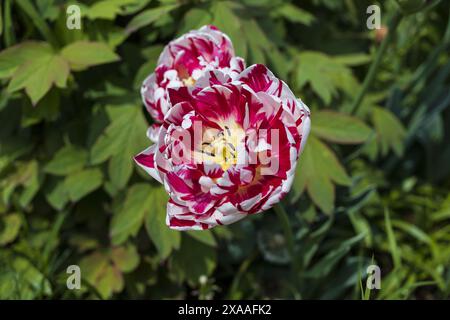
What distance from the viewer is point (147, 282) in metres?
1.98

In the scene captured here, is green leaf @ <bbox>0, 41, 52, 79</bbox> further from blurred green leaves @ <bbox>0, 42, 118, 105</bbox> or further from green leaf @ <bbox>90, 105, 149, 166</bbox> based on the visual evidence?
green leaf @ <bbox>90, 105, 149, 166</bbox>

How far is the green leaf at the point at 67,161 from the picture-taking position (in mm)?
1857

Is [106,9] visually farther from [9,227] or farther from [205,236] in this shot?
[9,227]

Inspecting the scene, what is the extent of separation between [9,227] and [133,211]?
51 cm

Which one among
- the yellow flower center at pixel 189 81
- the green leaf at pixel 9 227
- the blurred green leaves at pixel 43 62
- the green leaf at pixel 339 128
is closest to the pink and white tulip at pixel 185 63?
the yellow flower center at pixel 189 81

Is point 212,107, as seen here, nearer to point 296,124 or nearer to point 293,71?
point 296,124

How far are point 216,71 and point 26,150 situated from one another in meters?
0.93

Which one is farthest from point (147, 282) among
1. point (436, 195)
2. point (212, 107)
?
point (436, 195)

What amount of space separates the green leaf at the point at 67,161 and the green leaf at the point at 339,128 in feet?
2.24

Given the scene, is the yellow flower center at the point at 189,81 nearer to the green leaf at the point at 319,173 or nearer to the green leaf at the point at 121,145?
the green leaf at the point at 121,145

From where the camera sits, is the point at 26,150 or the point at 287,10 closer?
the point at 26,150

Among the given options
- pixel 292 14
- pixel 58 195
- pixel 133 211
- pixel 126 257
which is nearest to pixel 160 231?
pixel 133 211

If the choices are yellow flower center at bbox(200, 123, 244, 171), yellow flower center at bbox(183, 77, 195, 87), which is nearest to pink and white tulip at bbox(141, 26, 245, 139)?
yellow flower center at bbox(183, 77, 195, 87)

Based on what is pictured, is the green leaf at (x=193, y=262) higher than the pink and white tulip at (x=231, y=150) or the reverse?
the reverse
